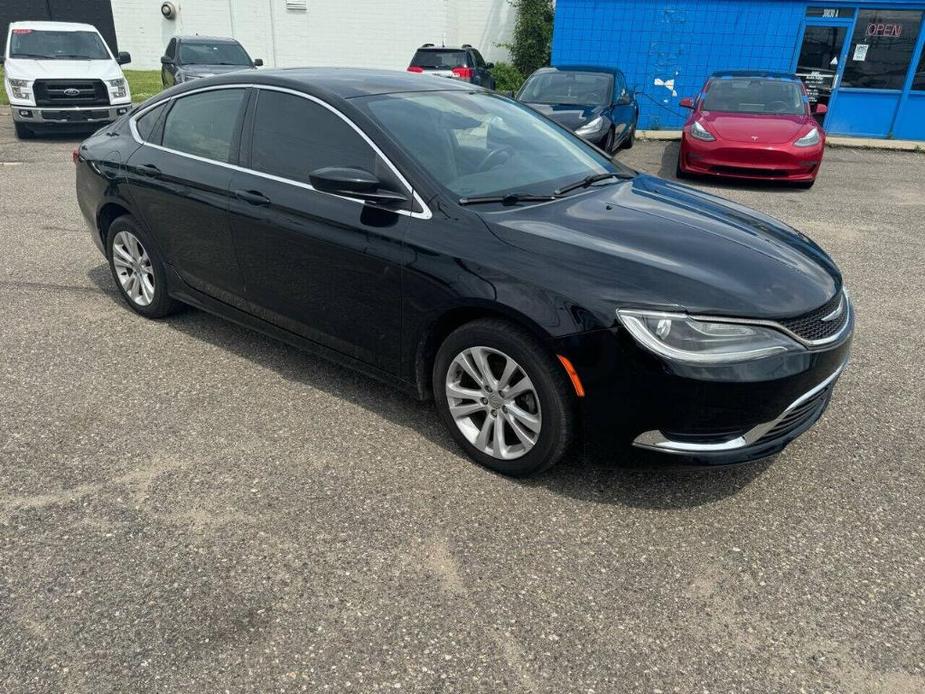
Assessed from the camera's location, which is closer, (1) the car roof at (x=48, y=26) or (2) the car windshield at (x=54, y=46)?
(2) the car windshield at (x=54, y=46)

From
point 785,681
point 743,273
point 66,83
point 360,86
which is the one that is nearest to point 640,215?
point 743,273

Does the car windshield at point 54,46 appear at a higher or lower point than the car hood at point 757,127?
higher

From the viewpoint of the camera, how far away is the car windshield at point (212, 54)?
595 inches

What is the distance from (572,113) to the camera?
10.3 m

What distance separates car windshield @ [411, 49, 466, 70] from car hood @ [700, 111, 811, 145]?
316 inches

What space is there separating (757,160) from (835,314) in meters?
7.25

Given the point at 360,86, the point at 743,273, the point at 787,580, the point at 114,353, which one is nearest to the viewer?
the point at 787,580

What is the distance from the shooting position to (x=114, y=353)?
4.38 m

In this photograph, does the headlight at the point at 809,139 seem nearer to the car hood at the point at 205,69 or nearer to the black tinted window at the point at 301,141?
the black tinted window at the point at 301,141

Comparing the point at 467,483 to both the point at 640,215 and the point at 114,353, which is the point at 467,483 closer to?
the point at 640,215

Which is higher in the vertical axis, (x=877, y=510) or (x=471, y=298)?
(x=471, y=298)

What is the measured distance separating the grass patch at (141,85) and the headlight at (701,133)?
1293 centimetres

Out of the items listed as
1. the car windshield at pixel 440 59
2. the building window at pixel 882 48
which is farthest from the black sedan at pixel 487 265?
the building window at pixel 882 48

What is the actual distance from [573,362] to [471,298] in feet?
1.70
